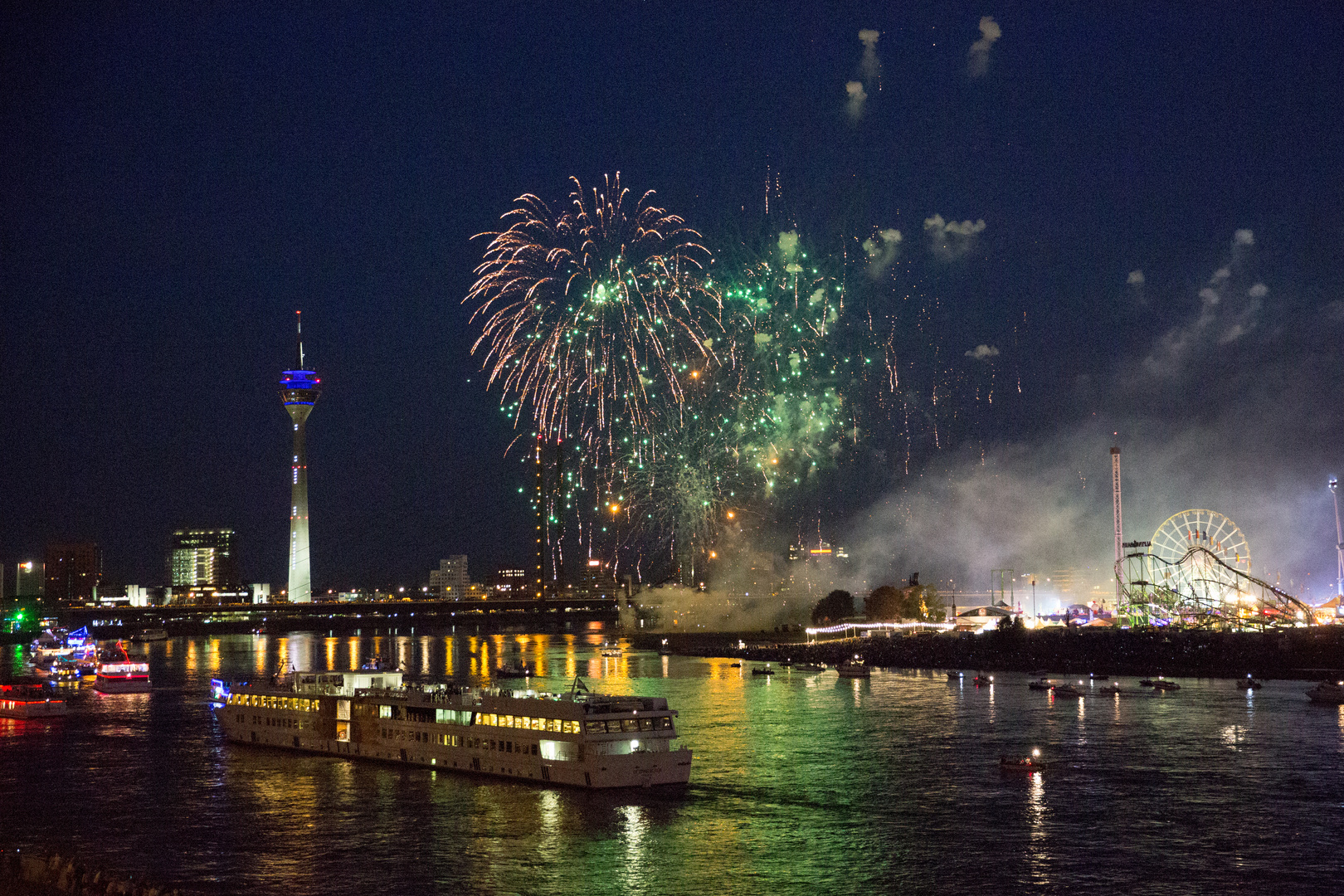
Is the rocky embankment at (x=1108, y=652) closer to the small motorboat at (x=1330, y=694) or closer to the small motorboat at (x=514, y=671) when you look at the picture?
the small motorboat at (x=1330, y=694)

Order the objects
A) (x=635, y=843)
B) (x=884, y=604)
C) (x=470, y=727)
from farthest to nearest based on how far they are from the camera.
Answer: (x=884, y=604) < (x=470, y=727) < (x=635, y=843)

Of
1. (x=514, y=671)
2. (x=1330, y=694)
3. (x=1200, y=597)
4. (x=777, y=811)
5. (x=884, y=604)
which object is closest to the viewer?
(x=777, y=811)

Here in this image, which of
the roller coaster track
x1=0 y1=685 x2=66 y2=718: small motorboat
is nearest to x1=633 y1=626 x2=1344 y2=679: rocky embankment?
the roller coaster track

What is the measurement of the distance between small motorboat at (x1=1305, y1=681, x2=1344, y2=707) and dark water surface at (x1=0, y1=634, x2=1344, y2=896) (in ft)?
6.24

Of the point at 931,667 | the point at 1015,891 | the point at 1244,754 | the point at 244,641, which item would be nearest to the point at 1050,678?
the point at 931,667

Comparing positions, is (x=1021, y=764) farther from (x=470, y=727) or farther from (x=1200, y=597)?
(x=1200, y=597)

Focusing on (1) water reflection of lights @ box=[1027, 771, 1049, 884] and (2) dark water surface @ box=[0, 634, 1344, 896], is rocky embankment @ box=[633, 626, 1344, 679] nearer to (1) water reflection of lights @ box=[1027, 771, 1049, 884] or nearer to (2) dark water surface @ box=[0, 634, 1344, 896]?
(2) dark water surface @ box=[0, 634, 1344, 896]

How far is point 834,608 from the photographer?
157m

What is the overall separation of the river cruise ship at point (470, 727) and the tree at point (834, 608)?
102376mm

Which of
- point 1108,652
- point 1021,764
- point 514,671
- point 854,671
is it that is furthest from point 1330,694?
point 514,671

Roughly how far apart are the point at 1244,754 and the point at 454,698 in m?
34.8

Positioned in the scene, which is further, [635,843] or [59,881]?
[635,843]

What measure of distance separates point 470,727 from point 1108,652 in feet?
241

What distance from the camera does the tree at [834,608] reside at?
156 metres
